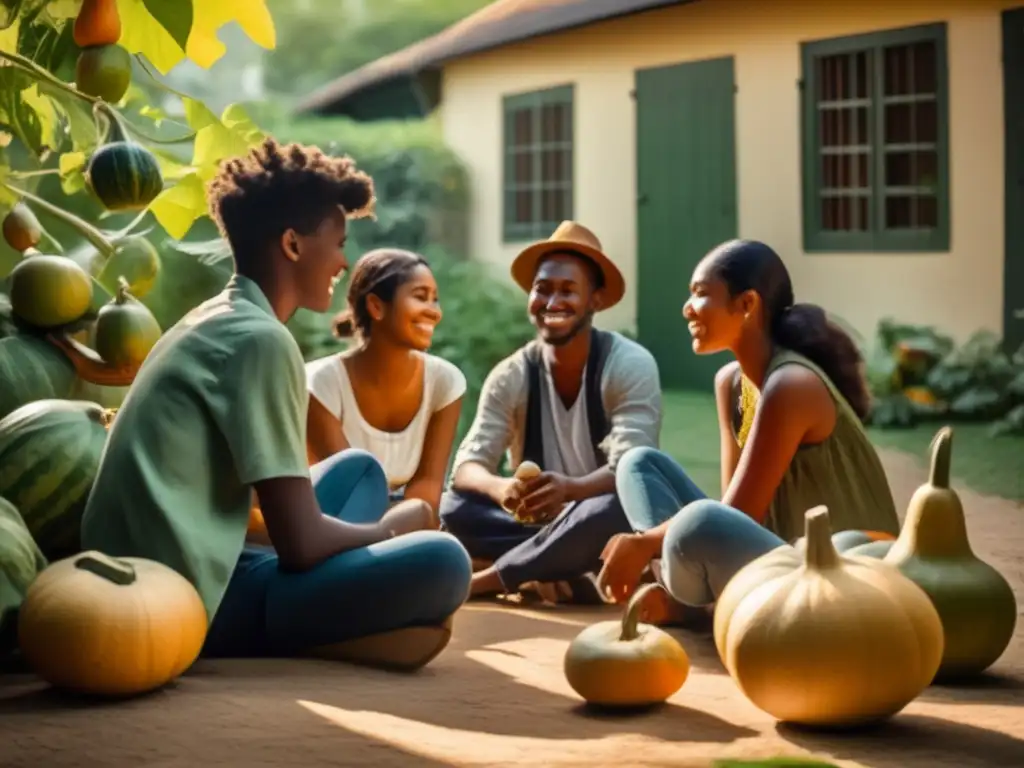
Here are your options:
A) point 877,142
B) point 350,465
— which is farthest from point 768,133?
point 350,465

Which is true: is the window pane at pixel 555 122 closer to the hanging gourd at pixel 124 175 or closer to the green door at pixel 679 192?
the green door at pixel 679 192

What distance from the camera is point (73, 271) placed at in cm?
474

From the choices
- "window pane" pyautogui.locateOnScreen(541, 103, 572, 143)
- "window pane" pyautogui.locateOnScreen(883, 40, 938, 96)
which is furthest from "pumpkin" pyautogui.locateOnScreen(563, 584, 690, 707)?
"window pane" pyautogui.locateOnScreen(541, 103, 572, 143)

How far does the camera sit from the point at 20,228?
478 centimetres

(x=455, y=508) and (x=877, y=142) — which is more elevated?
(x=877, y=142)

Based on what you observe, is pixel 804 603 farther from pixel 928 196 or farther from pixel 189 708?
pixel 928 196

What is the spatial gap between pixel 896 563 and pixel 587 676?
76cm

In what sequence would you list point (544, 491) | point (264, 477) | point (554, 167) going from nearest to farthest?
point (264, 477) → point (544, 491) → point (554, 167)

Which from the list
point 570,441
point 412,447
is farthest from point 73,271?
point 570,441

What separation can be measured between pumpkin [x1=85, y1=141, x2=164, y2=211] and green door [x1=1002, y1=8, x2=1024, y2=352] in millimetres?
6636

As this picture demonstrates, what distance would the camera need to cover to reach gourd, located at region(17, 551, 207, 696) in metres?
3.30

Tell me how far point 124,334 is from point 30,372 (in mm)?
430

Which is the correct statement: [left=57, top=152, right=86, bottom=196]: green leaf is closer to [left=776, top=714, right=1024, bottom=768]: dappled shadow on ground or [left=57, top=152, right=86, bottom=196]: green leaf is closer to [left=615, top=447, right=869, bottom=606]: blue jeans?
[left=615, top=447, right=869, bottom=606]: blue jeans

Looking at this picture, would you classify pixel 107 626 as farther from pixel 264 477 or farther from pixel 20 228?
pixel 20 228
